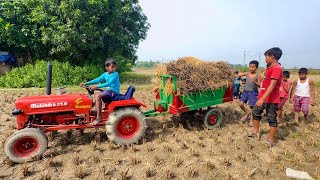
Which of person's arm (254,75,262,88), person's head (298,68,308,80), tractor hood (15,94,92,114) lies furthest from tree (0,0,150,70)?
person's head (298,68,308,80)

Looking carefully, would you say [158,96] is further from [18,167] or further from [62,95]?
[18,167]

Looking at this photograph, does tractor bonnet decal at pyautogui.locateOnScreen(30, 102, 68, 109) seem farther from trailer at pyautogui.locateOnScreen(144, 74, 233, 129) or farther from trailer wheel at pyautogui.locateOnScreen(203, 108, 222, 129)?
trailer wheel at pyautogui.locateOnScreen(203, 108, 222, 129)

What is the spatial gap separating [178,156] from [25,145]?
287 centimetres

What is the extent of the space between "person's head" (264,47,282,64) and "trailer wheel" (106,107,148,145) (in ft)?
9.63

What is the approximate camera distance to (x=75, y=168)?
173 inches

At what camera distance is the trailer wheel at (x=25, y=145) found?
4590mm

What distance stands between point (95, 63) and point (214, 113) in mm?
14545

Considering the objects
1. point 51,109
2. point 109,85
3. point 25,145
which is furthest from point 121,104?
point 25,145

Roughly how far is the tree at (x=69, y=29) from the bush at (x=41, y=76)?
1.32 m

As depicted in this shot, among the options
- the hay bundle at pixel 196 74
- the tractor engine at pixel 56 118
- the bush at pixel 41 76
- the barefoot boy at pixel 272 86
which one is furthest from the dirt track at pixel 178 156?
the bush at pixel 41 76

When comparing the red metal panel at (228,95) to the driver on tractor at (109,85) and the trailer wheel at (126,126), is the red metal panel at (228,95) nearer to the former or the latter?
the trailer wheel at (126,126)

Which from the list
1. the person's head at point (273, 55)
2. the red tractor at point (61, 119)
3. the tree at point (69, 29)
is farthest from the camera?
the tree at point (69, 29)

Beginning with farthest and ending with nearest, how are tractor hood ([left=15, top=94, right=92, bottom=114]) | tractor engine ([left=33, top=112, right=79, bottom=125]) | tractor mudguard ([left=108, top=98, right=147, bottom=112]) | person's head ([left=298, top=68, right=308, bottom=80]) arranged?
1. person's head ([left=298, top=68, right=308, bottom=80])
2. tractor mudguard ([left=108, top=98, right=147, bottom=112])
3. tractor engine ([left=33, top=112, right=79, bottom=125])
4. tractor hood ([left=15, top=94, right=92, bottom=114])

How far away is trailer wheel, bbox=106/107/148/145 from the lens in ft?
17.6
